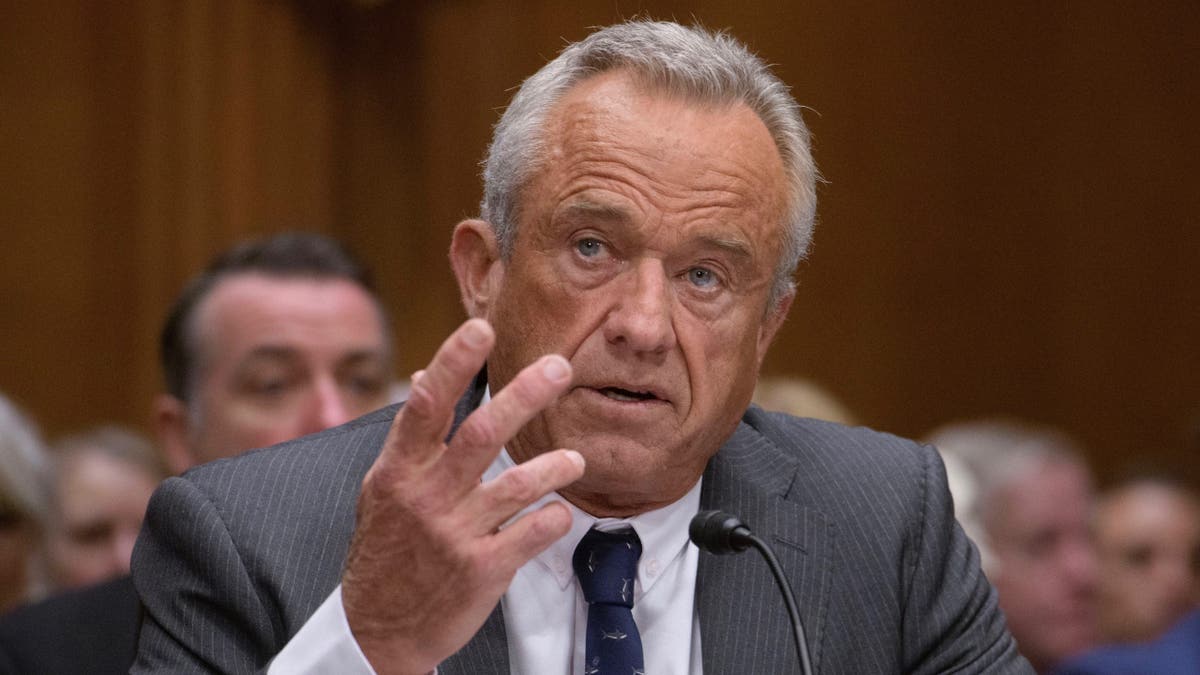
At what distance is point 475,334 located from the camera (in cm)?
164

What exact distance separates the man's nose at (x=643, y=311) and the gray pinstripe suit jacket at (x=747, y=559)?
0.35 metres

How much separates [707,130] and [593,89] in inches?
6.3

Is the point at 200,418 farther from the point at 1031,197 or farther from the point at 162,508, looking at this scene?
the point at 1031,197

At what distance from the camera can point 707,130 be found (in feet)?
7.13

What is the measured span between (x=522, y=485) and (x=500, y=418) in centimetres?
8

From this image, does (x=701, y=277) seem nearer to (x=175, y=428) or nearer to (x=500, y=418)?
(x=500, y=418)

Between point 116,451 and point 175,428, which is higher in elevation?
point 175,428

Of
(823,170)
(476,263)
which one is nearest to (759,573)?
(476,263)

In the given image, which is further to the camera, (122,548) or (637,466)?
(122,548)

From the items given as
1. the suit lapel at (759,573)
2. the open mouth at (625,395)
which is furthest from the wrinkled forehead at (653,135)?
the suit lapel at (759,573)

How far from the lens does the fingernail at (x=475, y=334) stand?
164 cm

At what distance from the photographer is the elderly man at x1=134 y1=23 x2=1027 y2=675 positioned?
207cm

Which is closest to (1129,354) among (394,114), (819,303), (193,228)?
(819,303)

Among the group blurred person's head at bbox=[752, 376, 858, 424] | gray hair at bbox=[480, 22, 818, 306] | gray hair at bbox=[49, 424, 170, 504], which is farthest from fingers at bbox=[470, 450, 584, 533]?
blurred person's head at bbox=[752, 376, 858, 424]
